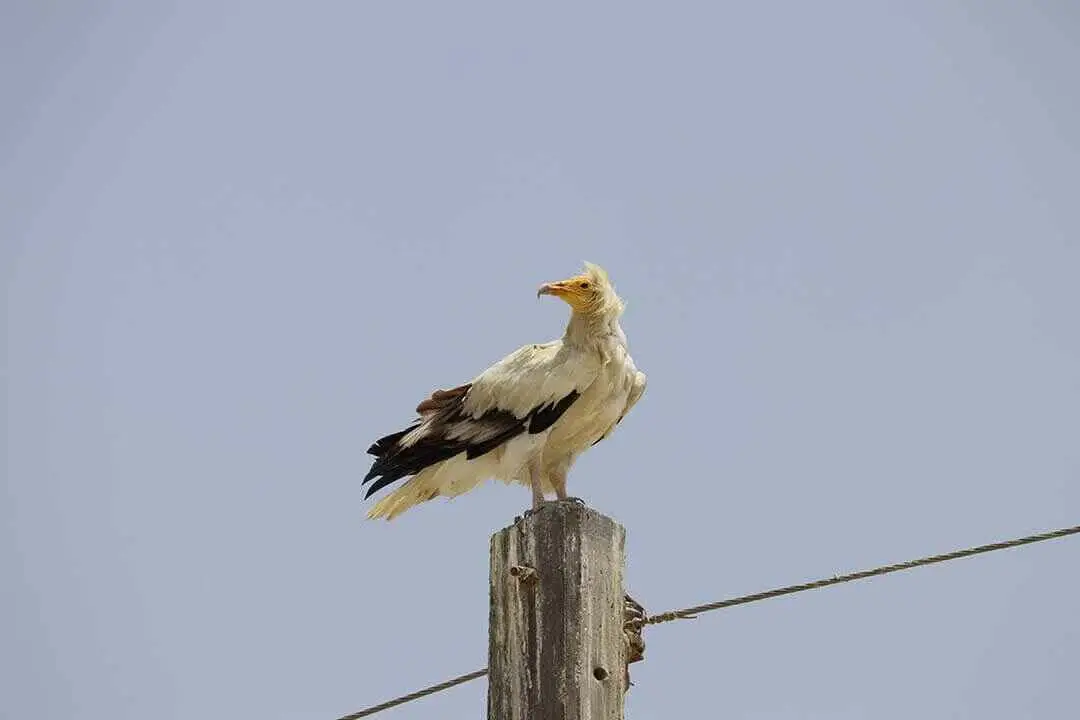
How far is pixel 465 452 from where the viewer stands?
7.39m

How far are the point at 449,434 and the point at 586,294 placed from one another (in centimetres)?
98

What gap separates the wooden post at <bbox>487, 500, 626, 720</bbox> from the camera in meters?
4.44

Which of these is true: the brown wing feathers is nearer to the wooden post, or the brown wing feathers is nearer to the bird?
the bird

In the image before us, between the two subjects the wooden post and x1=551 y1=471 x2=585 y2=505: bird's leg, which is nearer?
the wooden post

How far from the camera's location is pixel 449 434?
291 inches

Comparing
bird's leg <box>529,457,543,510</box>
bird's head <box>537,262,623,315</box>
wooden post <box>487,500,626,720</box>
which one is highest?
bird's head <box>537,262,623,315</box>

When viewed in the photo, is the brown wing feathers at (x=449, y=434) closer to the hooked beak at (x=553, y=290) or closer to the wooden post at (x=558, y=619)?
the hooked beak at (x=553, y=290)

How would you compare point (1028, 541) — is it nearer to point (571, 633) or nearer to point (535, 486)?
point (571, 633)

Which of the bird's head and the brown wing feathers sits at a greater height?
the bird's head

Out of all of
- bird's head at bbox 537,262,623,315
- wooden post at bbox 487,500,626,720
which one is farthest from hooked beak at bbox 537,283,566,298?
wooden post at bbox 487,500,626,720

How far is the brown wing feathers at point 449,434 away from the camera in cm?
722

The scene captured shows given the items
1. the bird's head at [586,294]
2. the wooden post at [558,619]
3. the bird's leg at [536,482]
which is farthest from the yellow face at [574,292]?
the wooden post at [558,619]

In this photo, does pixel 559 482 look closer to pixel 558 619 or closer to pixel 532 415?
pixel 532 415

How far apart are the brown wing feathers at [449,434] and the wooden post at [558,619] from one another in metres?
2.51
